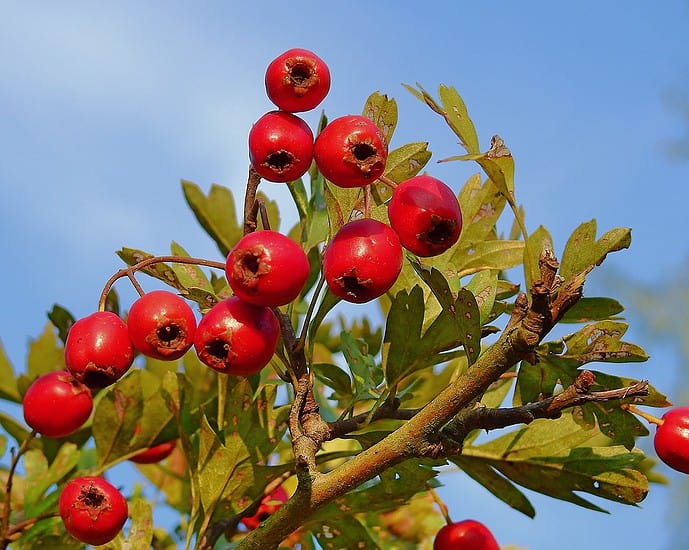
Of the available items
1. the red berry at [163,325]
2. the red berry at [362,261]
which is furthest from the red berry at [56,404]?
the red berry at [362,261]

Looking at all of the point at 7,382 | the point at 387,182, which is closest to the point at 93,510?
the point at 387,182

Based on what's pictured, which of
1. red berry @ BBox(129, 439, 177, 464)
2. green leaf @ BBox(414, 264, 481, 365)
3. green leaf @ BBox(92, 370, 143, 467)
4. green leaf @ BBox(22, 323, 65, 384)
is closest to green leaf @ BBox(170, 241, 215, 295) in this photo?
green leaf @ BBox(92, 370, 143, 467)

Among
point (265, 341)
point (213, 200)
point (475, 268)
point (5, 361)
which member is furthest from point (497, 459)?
point (5, 361)

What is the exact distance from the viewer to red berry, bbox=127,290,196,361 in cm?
172

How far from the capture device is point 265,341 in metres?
1.64

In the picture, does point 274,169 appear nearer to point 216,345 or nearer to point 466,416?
point 216,345

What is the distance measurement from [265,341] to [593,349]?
63 cm

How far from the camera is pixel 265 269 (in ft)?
A: 5.16

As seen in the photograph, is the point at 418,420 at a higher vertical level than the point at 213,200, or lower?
lower

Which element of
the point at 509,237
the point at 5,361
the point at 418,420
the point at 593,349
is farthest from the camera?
the point at 5,361

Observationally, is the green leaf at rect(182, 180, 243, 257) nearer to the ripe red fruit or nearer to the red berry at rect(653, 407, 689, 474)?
the ripe red fruit

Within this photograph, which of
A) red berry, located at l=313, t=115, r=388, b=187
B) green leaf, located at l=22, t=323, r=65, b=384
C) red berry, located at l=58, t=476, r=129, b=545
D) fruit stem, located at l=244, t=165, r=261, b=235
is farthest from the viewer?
green leaf, located at l=22, t=323, r=65, b=384

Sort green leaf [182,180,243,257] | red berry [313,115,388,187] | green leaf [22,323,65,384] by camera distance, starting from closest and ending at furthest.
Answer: red berry [313,115,388,187] < green leaf [182,180,243,257] < green leaf [22,323,65,384]

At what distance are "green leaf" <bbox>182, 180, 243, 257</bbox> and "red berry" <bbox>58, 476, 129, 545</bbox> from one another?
1.06m
